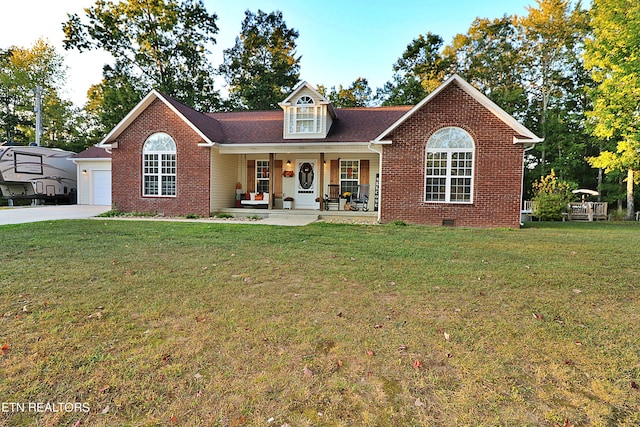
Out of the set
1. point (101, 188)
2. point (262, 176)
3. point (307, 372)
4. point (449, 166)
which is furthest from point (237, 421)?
point (101, 188)

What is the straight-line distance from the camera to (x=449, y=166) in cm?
1153

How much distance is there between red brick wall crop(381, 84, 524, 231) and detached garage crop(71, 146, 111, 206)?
16.4 m

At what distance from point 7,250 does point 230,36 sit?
28.3 meters

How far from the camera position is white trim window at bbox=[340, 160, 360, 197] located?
1506cm

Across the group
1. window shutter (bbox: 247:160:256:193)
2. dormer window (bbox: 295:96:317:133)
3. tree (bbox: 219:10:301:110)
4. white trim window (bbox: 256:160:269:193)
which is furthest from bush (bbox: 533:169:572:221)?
tree (bbox: 219:10:301:110)

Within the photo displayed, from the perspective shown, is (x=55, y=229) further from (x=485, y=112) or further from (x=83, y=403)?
(x=485, y=112)

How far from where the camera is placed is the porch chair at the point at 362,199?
14.8 meters

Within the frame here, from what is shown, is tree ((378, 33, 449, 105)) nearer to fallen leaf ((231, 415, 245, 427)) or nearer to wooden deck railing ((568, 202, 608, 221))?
wooden deck railing ((568, 202, 608, 221))

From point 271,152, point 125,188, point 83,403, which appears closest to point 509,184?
point 271,152

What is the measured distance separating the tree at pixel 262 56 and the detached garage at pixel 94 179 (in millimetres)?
12462

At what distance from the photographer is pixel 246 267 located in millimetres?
5383

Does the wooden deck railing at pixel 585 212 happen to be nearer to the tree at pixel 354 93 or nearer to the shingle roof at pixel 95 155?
the tree at pixel 354 93

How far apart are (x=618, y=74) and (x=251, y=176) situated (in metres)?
16.7

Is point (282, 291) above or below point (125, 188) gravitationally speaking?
below
